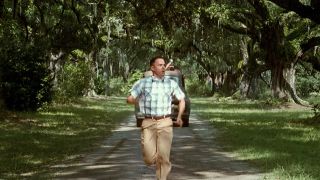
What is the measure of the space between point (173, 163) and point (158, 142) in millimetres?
3417

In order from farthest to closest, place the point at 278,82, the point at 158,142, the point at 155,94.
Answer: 1. the point at 278,82
2. the point at 158,142
3. the point at 155,94

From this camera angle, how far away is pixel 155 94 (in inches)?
349

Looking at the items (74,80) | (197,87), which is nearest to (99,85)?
(74,80)

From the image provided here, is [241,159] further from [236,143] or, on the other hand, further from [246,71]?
[246,71]

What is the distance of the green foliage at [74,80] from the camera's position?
42.0 m

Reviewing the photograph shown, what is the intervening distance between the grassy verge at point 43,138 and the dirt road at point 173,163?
61 centimetres

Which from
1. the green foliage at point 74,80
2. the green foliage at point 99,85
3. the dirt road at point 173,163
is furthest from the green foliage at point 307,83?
the dirt road at point 173,163

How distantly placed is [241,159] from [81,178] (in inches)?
166

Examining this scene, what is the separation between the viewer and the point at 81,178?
10.4 metres

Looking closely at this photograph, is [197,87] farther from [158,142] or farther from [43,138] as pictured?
[158,142]

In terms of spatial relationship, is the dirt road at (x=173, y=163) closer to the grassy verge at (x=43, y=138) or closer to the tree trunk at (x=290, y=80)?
the grassy verge at (x=43, y=138)

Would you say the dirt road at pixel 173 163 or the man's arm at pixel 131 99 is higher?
the man's arm at pixel 131 99

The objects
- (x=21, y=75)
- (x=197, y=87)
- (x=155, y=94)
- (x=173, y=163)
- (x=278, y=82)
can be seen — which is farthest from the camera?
(x=197, y=87)

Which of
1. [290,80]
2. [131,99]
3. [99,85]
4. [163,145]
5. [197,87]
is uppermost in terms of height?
[290,80]
